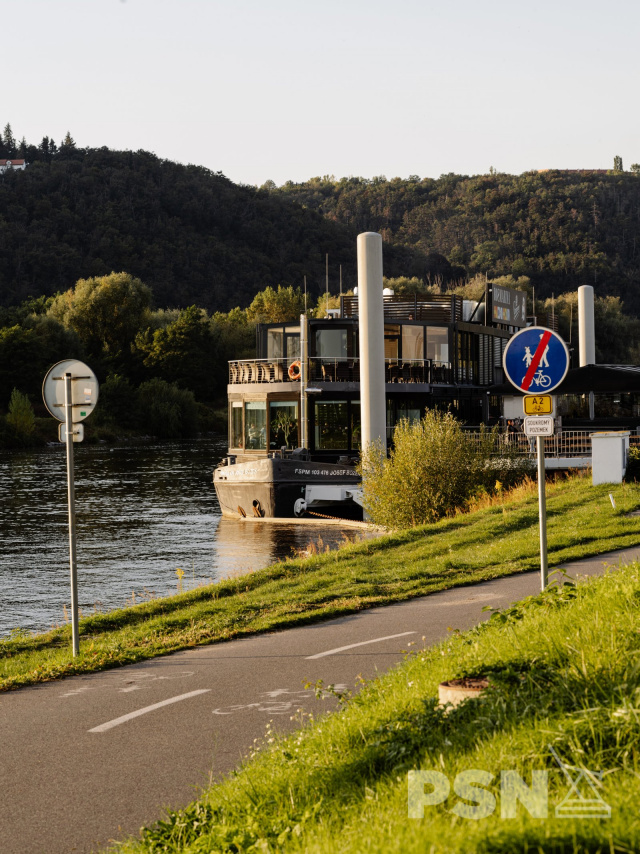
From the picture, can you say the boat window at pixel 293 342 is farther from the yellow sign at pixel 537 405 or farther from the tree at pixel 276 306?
the tree at pixel 276 306

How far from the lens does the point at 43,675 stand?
9.38 meters

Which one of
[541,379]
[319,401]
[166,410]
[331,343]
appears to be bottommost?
[166,410]

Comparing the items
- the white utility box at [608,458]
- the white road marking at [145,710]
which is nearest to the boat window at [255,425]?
the white utility box at [608,458]

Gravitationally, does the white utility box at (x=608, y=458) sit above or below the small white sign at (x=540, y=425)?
below

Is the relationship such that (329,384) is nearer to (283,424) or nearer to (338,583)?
(283,424)

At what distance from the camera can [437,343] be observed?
1462 inches

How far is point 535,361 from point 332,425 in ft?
79.5

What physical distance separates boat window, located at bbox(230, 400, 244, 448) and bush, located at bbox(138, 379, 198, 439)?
51.6 m

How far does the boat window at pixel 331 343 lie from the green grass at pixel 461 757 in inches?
1131

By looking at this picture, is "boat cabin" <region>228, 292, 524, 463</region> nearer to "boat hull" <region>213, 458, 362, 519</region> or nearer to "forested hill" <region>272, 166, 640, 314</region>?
"boat hull" <region>213, 458, 362, 519</region>

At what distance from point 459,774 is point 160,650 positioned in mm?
6781

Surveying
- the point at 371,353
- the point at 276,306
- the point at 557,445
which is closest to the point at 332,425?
the point at 371,353

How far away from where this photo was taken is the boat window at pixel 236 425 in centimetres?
3606

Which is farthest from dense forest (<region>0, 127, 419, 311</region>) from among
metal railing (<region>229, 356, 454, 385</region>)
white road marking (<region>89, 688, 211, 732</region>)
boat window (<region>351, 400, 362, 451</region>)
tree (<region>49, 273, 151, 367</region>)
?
white road marking (<region>89, 688, 211, 732</region>)
